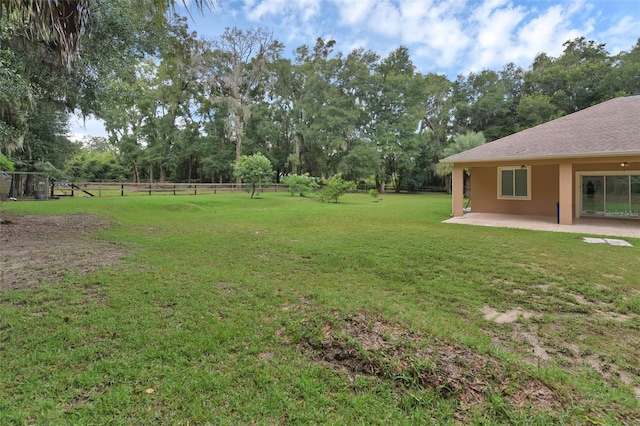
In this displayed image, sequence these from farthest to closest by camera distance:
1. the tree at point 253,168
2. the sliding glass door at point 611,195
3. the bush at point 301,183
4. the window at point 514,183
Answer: the bush at point 301,183 → the tree at point 253,168 → the window at point 514,183 → the sliding glass door at point 611,195

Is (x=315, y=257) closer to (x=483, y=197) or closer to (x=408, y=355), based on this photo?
(x=408, y=355)

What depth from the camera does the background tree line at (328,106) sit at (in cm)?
2648

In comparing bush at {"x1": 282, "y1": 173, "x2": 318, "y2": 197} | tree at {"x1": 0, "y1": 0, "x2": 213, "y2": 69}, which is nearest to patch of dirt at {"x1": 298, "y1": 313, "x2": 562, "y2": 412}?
tree at {"x1": 0, "y1": 0, "x2": 213, "y2": 69}

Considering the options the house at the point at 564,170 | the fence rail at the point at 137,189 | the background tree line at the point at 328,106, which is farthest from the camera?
the background tree line at the point at 328,106

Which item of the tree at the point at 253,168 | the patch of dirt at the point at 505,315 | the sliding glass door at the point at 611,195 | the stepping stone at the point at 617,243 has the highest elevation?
the tree at the point at 253,168

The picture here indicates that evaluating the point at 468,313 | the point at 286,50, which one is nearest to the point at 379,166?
the point at 286,50

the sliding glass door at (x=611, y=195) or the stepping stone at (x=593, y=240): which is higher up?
the sliding glass door at (x=611, y=195)

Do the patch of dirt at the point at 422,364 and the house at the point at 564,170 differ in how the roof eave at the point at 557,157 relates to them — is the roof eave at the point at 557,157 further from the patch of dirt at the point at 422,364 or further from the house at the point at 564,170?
the patch of dirt at the point at 422,364

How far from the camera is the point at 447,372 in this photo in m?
A: 2.16

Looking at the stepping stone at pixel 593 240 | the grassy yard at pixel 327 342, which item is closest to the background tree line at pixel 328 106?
the stepping stone at pixel 593 240

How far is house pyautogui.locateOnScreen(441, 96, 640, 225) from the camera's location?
930cm

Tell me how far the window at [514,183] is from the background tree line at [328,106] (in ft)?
36.4

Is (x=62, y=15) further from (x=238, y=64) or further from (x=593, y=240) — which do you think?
(x=238, y=64)

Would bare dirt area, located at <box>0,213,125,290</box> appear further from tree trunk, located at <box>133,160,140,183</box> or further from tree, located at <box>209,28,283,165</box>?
tree trunk, located at <box>133,160,140,183</box>
